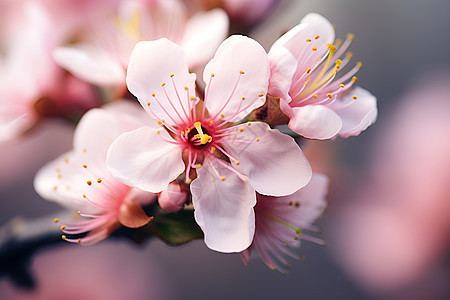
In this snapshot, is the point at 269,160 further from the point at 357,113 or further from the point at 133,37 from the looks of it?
the point at 133,37

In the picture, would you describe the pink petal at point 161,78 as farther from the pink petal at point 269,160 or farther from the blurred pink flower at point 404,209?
the blurred pink flower at point 404,209

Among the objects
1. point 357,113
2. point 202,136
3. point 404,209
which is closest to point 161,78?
point 202,136

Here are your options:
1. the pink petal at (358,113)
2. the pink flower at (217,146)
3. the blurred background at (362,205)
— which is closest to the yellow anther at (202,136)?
the pink flower at (217,146)

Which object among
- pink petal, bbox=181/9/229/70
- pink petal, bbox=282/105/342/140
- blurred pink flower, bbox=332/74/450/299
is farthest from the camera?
blurred pink flower, bbox=332/74/450/299

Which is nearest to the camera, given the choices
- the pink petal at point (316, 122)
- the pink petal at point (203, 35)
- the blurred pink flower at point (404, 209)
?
the pink petal at point (316, 122)

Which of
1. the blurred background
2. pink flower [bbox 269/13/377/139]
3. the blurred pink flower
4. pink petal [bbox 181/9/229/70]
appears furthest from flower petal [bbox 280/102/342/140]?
the blurred pink flower

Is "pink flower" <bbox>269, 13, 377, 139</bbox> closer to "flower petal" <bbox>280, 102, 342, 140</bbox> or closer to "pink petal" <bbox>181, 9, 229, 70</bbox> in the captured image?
"flower petal" <bbox>280, 102, 342, 140</bbox>

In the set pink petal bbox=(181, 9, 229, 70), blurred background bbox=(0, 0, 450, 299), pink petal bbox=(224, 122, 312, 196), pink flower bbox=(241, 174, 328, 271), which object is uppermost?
pink petal bbox=(181, 9, 229, 70)
